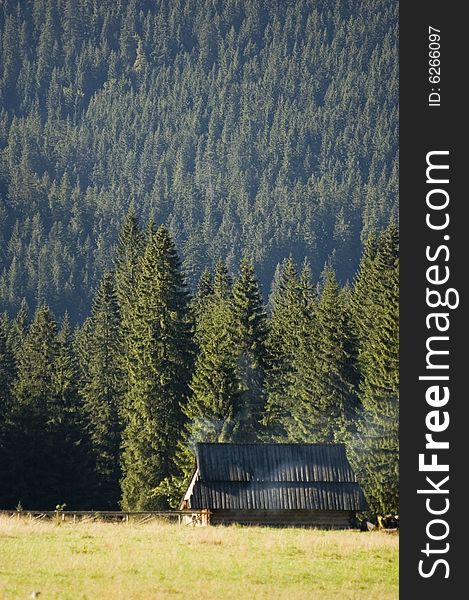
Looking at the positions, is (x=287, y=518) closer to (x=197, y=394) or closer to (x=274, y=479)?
(x=274, y=479)

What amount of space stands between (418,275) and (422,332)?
3.46ft

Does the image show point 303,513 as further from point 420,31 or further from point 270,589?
point 420,31

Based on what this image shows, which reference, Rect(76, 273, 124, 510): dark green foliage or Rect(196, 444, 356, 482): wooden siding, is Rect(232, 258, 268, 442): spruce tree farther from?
Rect(196, 444, 356, 482): wooden siding

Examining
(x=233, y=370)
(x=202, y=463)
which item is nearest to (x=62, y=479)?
(x=233, y=370)

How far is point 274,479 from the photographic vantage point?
5747 centimetres

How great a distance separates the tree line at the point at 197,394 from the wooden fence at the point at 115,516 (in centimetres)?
1061

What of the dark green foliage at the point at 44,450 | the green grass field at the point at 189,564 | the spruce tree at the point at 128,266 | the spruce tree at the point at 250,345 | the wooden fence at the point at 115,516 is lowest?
the green grass field at the point at 189,564

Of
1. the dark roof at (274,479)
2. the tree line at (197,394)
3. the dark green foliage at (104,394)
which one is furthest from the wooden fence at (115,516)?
the dark green foliage at (104,394)

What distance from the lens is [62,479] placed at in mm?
79188

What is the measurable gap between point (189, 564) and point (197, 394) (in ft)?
124

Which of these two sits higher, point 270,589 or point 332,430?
point 332,430

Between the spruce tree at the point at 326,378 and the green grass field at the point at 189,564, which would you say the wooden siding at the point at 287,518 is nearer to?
the green grass field at the point at 189,564

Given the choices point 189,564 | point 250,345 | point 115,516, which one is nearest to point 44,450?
point 250,345

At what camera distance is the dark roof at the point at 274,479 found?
56781 mm
